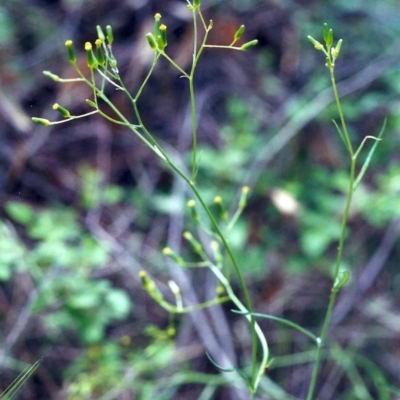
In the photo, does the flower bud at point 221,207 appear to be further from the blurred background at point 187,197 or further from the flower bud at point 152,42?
the blurred background at point 187,197

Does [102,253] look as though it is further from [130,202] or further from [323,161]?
[323,161]

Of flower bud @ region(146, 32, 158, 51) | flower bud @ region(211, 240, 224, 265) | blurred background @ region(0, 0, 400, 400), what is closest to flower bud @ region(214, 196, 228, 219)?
flower bud @ region(211, 240, 224, 265)

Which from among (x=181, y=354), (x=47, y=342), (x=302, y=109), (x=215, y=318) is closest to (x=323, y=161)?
(x=302, y=109)

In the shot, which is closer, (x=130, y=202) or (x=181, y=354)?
(x=181, y=354)

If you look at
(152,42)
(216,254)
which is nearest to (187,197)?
(216,254)

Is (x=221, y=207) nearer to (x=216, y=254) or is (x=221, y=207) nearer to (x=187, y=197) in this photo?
(x=216, y=254)

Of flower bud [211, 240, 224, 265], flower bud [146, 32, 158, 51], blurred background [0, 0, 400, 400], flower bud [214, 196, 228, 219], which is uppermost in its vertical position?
flower bud [146, 32, 158, 51]

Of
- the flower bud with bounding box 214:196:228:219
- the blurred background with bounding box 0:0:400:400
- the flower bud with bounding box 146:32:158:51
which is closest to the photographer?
the flower bud with bounding box 146:32:158:51

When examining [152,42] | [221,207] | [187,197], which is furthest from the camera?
[187,197]

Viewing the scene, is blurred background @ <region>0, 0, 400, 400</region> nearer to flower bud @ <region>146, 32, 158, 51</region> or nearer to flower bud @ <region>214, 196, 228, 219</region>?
flower bud @ <region>214, 196, 228, 219</region>
